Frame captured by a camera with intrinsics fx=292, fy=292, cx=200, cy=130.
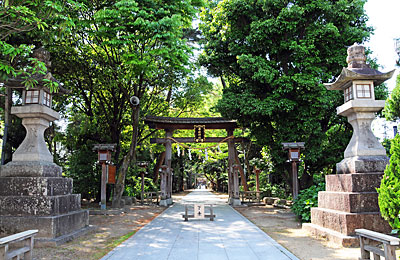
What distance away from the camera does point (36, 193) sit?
700cm

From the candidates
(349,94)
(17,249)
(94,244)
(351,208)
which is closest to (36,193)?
(94,244)

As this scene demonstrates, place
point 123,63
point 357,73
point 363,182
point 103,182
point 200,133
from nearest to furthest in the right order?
point 363,182
point 357,73
point 123,63
point 103,182
point 200,133

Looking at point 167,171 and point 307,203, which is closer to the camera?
point 307,203

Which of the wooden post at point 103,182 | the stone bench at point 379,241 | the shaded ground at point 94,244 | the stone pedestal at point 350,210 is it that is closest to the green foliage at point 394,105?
the stone pedestal at point 350,210

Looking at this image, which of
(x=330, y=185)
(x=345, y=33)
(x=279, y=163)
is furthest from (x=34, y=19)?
(x=345, y=33)

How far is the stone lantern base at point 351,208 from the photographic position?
20.7 feet

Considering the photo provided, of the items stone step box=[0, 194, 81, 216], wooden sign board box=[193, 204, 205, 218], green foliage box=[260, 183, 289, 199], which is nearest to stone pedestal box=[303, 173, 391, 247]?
wooden sign board box=[193, 204, 205, 218]

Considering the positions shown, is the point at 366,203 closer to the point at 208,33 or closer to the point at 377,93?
the point at 377,93

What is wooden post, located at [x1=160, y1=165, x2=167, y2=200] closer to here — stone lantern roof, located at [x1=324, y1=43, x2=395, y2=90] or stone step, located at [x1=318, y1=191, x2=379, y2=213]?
stone lantern roof, located at [x1=324, y1=43, x2=395, y2=90]

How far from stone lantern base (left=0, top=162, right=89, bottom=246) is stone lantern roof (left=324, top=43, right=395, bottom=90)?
7.74 m

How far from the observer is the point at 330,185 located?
7672mm

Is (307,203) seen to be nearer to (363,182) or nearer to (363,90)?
(363,182)

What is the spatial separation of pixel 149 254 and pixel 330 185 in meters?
4.89

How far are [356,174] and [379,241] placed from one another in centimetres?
236
